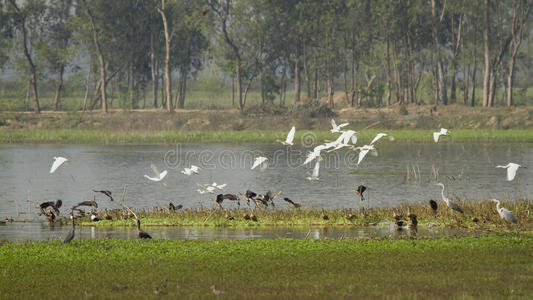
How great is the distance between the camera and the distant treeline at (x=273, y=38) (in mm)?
82375

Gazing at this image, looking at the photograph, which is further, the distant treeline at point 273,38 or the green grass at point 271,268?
the distant treeline at point 273,38

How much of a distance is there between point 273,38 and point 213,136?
2355cm

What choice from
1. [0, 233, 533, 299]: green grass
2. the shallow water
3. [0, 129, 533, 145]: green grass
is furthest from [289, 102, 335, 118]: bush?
[0, 233, 533, 299]: green grass

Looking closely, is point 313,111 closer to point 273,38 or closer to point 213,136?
point 213,136

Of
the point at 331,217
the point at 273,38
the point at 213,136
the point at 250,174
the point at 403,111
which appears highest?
the point at 273,38

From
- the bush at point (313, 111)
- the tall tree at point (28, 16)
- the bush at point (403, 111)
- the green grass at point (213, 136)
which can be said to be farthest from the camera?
the tall tree at point (28, 16)

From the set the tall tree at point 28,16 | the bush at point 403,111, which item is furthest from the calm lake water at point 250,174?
the tall tree at point 28,16

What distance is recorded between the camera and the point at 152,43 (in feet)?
295

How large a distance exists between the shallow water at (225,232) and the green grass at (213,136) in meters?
43.3

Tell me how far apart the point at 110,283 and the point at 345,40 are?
73414 millimetres

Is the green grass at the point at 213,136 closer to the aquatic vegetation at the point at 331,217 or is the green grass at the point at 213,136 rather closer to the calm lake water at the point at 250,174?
the calm lake water at the point at 250,174

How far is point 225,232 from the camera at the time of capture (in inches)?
914

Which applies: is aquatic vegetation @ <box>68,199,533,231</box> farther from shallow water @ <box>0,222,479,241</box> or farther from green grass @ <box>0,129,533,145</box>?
green grass @ <box>0,129,533,145</box>

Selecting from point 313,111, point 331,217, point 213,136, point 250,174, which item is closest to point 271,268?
point 331,217
